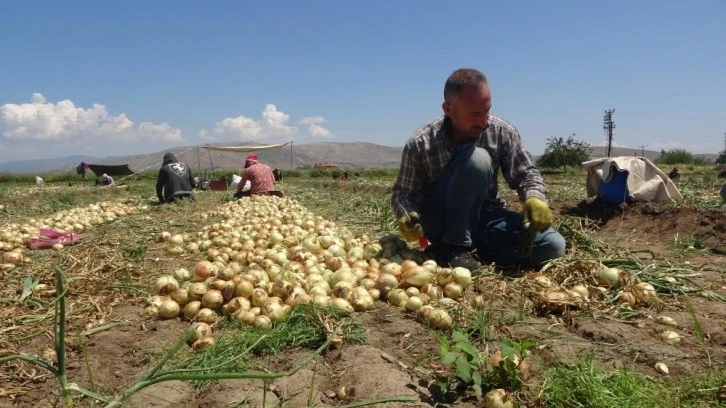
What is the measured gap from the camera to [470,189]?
3.60 metres

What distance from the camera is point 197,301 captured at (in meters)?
2.88

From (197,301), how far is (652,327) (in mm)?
2636

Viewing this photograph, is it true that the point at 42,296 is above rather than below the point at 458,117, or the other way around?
below

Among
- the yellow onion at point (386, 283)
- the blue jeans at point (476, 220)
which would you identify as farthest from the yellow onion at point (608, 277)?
the yellow onion at point (386, 283)

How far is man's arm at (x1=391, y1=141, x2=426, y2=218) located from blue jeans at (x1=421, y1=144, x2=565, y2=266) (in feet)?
0.40

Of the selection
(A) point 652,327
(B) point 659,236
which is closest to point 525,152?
(A) point 652,327

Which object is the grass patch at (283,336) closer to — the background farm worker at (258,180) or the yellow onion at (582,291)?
the yellow onion at (582,291)

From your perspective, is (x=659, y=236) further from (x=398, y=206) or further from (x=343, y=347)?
(x=343, y=347)

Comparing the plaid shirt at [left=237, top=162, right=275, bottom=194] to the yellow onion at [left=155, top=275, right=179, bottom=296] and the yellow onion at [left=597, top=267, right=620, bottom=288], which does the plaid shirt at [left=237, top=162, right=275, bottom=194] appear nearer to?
the yellow onion at [left=155, top=275, right=179, bottom=296]

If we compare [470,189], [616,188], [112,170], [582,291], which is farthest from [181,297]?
[112,170]

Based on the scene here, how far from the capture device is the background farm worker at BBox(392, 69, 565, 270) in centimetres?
350

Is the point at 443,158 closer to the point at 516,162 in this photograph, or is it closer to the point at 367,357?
the point at 516,162

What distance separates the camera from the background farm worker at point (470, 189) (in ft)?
11.5

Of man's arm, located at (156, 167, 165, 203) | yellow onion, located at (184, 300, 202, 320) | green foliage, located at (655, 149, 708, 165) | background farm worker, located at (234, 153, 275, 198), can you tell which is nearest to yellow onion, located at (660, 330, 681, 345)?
yellow onion, located at (184, 300, 202, 320)
